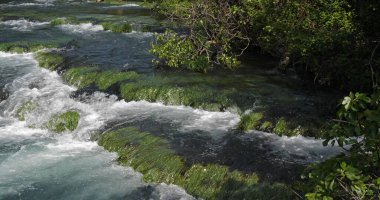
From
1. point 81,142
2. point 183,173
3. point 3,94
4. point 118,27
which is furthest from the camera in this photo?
point 118,27

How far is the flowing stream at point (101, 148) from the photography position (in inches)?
435

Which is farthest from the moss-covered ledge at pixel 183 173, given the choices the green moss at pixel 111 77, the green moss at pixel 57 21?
the green moss at pixel 57 21

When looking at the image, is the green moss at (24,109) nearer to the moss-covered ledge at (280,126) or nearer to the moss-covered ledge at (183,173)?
the moss-covered ledge at (183,173)

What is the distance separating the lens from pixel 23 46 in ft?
82.2

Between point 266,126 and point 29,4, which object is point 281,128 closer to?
point 266,126

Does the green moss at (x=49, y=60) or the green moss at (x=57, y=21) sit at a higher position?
the green moss at (x=57, y=21)

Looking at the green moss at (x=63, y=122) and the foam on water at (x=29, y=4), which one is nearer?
the green moss at (x=63, y=122)

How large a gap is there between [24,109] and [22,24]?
57.7 feet

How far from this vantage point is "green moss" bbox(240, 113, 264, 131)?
1366cm

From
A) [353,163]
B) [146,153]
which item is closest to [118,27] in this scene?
[146,153]

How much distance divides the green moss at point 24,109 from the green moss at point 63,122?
1505 millimetres

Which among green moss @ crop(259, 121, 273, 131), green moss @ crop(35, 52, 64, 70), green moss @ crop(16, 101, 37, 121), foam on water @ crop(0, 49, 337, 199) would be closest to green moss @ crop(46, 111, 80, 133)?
foam on water @ crop(0, 49, 337, 199)

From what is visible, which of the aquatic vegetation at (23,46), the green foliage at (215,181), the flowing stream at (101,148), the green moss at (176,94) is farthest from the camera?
the aquatic vegetation at (23,46)

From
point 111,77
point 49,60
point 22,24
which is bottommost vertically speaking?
point 49,60
